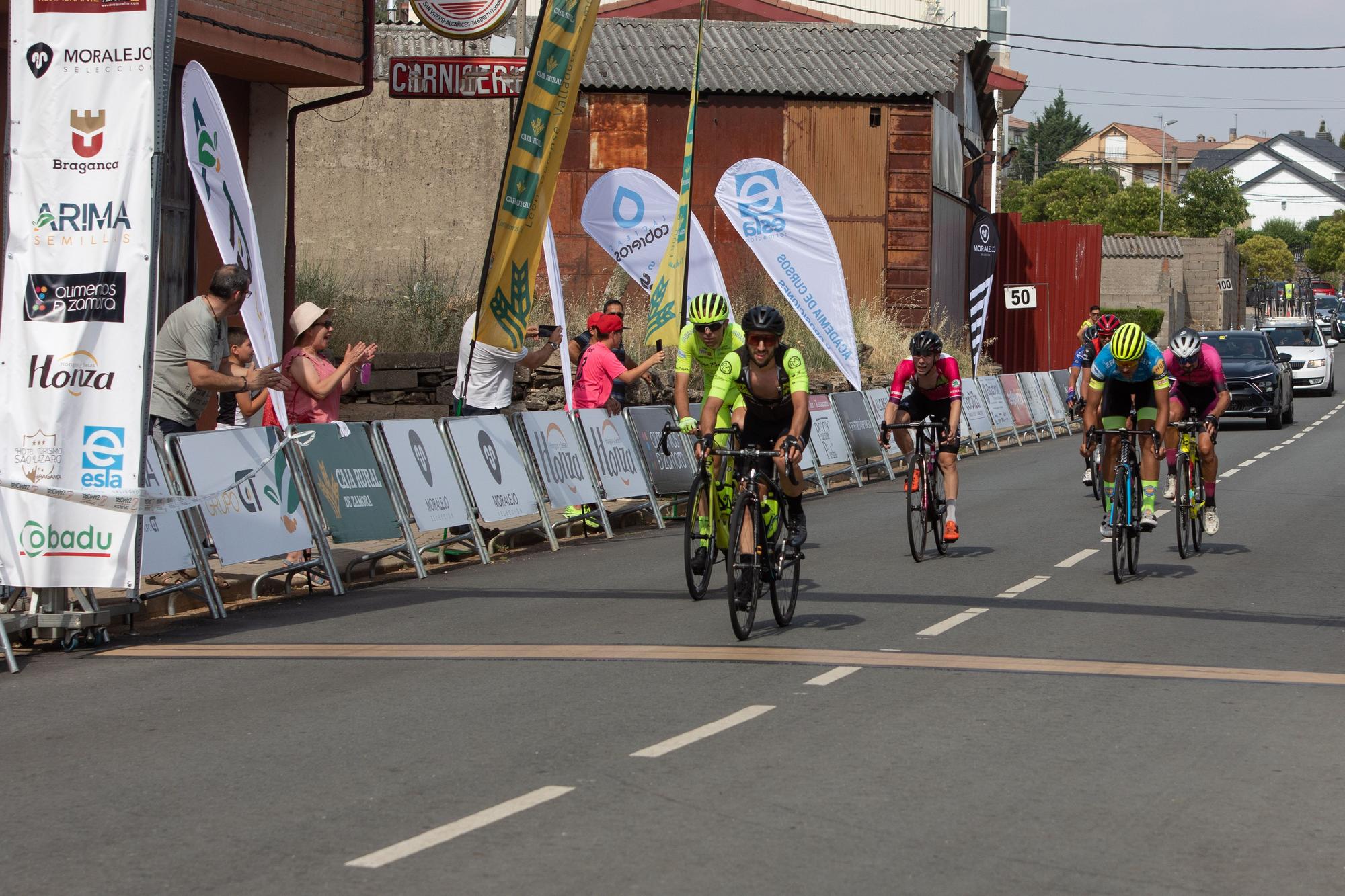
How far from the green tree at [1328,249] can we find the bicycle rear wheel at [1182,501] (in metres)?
126

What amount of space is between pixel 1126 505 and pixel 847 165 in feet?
76.8

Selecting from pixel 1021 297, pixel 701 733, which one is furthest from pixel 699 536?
pixel 1021 297

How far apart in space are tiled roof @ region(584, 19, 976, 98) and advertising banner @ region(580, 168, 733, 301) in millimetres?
15232

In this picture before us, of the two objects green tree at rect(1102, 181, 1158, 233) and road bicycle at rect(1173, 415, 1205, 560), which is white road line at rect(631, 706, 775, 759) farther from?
green tree at rect(1102, 181, 1158, 233)

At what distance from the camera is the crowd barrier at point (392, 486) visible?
1059cm

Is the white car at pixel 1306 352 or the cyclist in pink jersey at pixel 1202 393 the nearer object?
the cyclist in pink jersey at pixel 1202 393

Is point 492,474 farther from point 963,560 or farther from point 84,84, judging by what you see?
point 84,84

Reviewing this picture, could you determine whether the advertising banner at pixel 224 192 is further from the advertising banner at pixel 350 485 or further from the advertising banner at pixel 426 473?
the advertising banner at pixel 426 473

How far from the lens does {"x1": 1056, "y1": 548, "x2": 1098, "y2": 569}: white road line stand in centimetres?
1300

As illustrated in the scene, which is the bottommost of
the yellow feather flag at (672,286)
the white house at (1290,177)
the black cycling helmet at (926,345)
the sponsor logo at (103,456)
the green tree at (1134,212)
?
the sponsor logo at (103,456)

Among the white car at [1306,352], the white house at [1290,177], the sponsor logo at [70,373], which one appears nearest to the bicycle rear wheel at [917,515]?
the sponsor logo at [70,373]

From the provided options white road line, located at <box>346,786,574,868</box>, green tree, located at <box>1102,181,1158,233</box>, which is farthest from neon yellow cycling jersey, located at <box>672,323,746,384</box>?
green tree, located at <box>1102,181,1158,233</box>

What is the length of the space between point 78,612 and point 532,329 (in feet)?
48.9

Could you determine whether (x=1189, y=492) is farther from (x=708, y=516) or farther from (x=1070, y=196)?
(x=1070, y=196)
